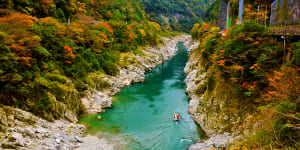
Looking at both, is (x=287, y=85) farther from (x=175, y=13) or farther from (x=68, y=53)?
(x=175, y=13)

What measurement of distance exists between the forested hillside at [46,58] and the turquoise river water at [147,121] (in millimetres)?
3715

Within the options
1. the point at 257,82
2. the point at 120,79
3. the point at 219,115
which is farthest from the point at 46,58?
the point at 257,82

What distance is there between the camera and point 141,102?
73.2 ft

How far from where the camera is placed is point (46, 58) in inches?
711

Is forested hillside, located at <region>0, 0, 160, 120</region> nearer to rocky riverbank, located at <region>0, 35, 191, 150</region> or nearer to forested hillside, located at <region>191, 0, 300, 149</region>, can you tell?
rocky riverbank, located at <region>0, 35, 191, 150</region>

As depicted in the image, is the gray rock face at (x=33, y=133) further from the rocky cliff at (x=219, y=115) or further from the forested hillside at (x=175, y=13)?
the forested hillside at (x=175, y=13)

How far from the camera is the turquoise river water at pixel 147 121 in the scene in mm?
14301

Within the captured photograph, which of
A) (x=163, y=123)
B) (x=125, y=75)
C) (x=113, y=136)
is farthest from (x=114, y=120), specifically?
(x=125, y=75)

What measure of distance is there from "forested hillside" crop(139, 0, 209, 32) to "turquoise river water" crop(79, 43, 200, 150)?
311ft

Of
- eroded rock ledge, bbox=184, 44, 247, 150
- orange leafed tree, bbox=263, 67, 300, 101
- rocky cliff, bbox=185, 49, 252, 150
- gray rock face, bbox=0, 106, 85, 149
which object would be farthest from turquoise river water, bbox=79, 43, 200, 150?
orange leafed tree, bbox=263, 67, 300, 101

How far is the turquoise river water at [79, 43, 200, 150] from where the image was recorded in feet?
46.9

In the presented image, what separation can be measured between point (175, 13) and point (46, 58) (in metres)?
134

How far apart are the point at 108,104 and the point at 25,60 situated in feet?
30.6

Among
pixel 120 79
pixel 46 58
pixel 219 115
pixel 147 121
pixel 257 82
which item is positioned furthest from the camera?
pixel 120 79
